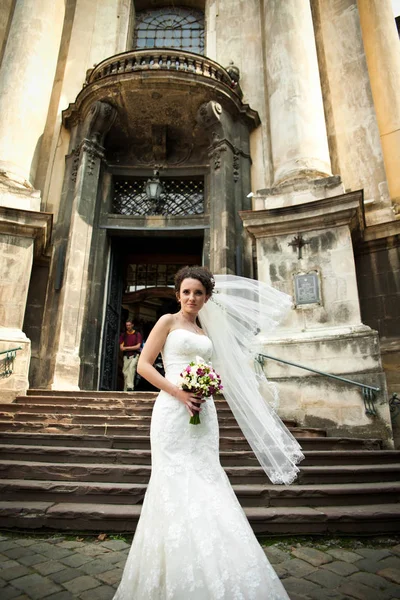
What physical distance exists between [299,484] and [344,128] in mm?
9077

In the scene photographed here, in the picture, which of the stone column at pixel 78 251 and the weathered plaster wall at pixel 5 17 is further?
the weathered plaster wall at pixel 5 17

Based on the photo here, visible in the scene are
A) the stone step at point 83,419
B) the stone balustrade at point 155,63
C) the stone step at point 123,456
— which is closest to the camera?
the stone step at point 123,456

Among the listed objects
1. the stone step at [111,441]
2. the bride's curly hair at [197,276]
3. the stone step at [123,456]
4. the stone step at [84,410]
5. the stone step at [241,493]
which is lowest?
the stone step at [241,493]

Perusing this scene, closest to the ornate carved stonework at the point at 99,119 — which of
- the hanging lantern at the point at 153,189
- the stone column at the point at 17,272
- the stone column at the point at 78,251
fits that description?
the stone column at the point at 78,251

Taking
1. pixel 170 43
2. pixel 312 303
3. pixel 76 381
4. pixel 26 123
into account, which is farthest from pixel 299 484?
pixel 170 43

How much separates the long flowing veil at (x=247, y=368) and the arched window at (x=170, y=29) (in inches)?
469

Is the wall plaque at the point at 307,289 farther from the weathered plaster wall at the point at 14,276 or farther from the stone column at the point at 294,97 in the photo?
the weathered plaster wall at the point at 14,276

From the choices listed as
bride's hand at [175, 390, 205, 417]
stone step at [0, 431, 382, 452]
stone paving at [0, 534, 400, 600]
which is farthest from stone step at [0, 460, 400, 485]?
bride's hand at [175, 390, 205, 417]

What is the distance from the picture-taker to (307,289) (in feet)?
22.5

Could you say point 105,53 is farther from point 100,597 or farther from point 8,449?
point 100,597

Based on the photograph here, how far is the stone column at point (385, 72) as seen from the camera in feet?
30.4

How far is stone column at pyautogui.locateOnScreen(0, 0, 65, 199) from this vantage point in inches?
354

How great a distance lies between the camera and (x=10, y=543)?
323 centimetres

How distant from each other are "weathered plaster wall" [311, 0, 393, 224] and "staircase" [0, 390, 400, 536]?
6015mm
